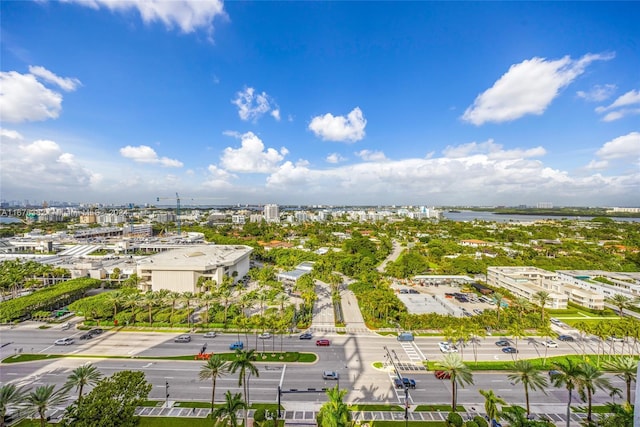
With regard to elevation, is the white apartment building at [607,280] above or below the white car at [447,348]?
above

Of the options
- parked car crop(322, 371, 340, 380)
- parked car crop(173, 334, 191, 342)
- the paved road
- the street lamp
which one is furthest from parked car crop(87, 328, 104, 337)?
the street lamp

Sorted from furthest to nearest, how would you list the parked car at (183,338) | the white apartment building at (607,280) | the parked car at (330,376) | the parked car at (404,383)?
1. the white apartment building at (607,280)
2. the parked car at (183,338)
3. the parked car at (330,376)
4. the parked car at (404,383)

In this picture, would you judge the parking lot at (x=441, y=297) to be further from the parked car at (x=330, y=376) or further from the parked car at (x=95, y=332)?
the parked car at (x=95, y=332)

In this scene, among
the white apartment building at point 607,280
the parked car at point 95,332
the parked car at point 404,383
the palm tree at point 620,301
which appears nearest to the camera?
the parked car at point 404,383

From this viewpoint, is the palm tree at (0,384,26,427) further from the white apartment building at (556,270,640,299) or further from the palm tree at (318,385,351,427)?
the white apartment building at (556,270,640,299)

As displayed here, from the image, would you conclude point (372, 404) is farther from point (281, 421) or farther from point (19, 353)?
point (19, 353)

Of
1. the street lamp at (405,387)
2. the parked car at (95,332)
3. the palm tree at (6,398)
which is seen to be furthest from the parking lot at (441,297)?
the parked car at (95,332)

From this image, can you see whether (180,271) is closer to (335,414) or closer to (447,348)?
(335,414)

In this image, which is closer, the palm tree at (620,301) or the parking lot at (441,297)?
the palm tree at (620,301)

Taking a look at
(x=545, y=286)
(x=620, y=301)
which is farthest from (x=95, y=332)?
(x=545, y=286)

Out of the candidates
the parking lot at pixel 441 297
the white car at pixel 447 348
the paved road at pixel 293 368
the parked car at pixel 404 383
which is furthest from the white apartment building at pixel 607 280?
the parked car at pixel 404 383

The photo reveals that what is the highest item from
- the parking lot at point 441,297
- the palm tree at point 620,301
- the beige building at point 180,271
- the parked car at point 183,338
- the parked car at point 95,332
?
the beige building at point 180,271
